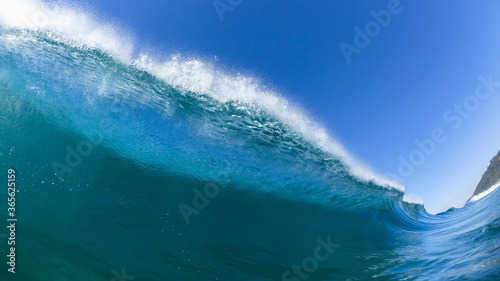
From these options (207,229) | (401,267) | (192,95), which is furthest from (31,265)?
(192,95)

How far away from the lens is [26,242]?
12.2 feet

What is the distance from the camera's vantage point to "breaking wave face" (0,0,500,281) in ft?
12.6

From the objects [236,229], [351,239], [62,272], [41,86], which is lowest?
[62,272]

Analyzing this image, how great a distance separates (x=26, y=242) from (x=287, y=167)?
7.55 m

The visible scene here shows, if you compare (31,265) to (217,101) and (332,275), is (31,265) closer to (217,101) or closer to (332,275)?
(332,275)

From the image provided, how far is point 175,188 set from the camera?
6.19 meters
